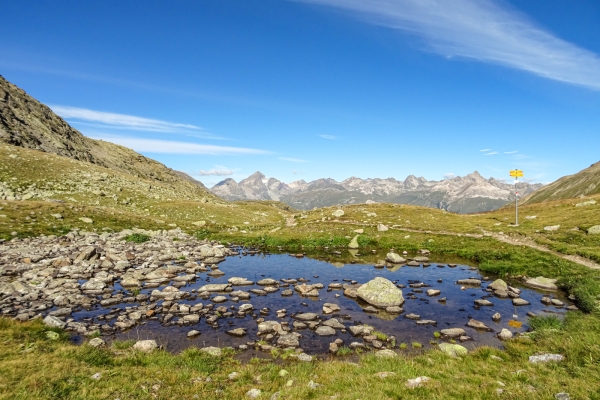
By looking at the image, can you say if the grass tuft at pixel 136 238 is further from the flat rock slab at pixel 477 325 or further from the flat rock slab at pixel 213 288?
the flat rock slab at pixel 477 325

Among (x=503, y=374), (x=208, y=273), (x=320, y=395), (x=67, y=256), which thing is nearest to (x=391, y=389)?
(x=320, y=395)

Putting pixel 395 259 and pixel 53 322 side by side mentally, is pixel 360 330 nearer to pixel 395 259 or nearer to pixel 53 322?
pixel 53 322

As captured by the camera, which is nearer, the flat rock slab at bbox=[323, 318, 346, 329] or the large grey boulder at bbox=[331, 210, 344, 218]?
the flat rock slab at bbox=[323, 318, 346, 329]

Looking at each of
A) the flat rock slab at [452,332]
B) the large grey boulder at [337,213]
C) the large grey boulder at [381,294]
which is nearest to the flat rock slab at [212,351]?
the large grey boulder at [381,294]

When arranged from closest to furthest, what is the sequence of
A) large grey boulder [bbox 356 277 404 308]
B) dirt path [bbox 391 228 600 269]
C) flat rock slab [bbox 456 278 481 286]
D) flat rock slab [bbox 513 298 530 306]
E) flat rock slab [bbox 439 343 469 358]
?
flat rock slab [bbox 439 343 469 358]
large grey boulder [bbox 356 277 404 308]
flat rock slab [bbox 513 298 530 306]
flat rock slab [bbox 456 278 481 286]
dirt path [bbox 391 228 600 269]

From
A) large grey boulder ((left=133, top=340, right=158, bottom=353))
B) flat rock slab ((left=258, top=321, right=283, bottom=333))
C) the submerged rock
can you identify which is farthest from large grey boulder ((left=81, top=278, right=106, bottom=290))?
the submerged rock

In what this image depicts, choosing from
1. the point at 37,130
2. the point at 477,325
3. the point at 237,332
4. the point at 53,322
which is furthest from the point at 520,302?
the point at 37,130

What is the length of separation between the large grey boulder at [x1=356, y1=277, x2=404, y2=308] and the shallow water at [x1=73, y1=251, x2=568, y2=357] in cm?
76

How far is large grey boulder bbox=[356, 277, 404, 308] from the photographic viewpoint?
887 inches

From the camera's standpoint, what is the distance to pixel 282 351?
15.4m

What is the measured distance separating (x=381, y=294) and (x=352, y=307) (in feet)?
8.05

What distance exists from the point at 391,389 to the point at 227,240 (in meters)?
41.2

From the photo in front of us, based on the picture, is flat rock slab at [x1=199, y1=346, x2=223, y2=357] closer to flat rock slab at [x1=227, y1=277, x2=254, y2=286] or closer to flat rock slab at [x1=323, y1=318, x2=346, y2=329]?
flat rock slab at [x1=323, y1=318, x2=346, y2=329]

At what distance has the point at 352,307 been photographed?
2244 cm
